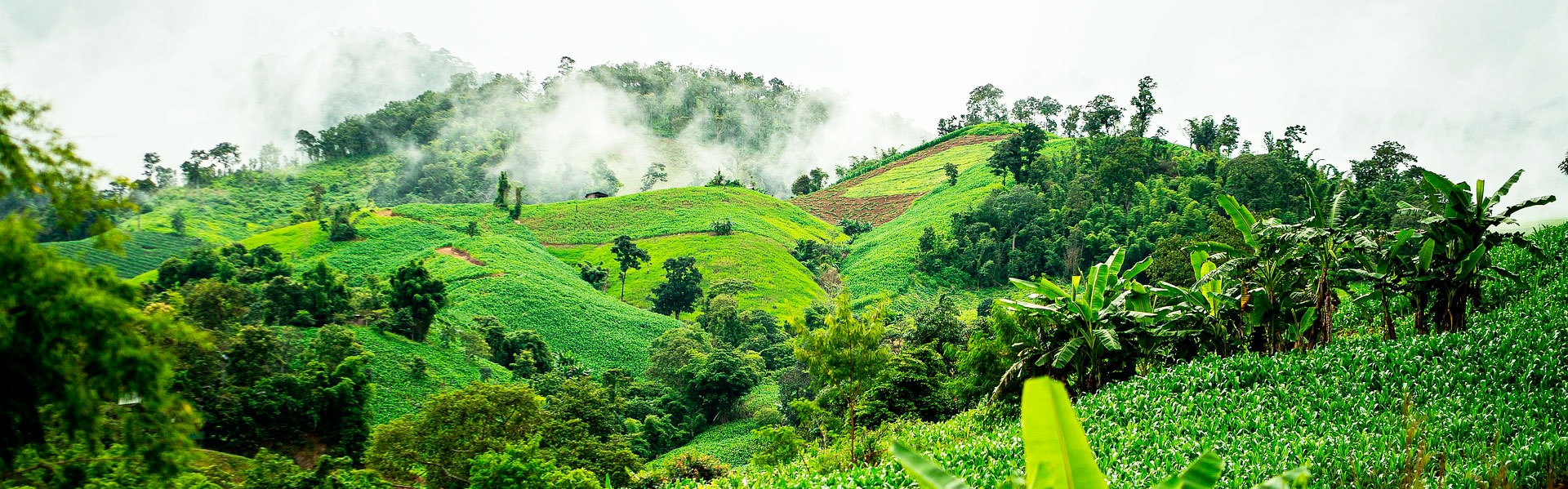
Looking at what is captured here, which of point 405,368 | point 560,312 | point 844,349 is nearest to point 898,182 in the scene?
point 560,312

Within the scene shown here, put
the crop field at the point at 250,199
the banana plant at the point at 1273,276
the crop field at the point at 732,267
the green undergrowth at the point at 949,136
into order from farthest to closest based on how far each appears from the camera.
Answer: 1. the green undergrowth at the point at 949,136
2. the crop field at the point at 250,199
3. the crop field at the point at 732,267
4. the banana plant at the point at 1273,276

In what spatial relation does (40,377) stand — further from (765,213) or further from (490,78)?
(490,78)

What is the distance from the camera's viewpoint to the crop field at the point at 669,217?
67.1 meters

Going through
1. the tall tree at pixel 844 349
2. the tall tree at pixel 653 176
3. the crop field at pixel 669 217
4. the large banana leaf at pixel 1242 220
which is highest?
the tall tree at pixel 653 176

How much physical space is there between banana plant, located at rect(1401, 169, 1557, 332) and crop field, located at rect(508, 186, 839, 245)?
57.4 metres

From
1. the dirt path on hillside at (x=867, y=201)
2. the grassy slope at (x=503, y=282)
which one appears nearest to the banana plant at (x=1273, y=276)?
the grassy slope at (x=503, y=282)

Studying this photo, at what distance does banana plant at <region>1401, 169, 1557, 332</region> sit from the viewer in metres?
9.12

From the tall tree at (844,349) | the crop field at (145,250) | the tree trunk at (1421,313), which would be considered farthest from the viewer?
the crop field at (145,250)

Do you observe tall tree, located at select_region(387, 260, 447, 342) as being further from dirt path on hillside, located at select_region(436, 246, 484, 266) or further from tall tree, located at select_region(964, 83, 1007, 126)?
tall tree, located at select_region(964, 83, 1007, 126)

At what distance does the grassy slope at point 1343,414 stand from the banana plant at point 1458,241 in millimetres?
477

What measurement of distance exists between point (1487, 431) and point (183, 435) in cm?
943

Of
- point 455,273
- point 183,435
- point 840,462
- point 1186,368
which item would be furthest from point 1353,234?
point 455,273

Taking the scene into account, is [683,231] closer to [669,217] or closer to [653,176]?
[669,217]

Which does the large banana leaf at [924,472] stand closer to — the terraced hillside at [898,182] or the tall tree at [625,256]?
the tall tree at [625,256]
